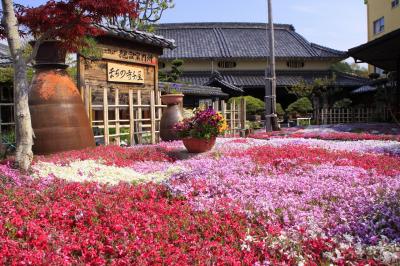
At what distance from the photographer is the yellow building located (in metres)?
35.2

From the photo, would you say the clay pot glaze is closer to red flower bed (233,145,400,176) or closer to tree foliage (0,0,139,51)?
red flower bed (233,145,400,176)

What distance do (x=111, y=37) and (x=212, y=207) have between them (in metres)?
7.97

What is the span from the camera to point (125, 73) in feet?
40.2

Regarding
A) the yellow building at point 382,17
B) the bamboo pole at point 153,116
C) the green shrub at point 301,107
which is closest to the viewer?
the bamboo pole at point 153,116

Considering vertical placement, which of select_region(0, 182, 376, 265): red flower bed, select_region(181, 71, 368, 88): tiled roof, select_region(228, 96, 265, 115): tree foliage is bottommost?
select_region(0, 182, 376, 265): red flower bed

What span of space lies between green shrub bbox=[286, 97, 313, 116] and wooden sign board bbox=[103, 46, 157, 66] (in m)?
18.3

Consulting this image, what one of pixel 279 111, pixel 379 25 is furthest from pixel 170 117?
pixel 379 25

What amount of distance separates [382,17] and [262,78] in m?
Answer: 12.4

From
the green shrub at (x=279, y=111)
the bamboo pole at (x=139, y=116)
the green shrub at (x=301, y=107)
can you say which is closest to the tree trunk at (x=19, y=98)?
the bamboo pole at (x=139, y=116)

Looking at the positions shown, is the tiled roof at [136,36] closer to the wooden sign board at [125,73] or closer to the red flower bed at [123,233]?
the wooden sign board at [125,73]

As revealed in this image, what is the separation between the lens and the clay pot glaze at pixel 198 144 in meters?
8.97

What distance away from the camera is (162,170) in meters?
7.37

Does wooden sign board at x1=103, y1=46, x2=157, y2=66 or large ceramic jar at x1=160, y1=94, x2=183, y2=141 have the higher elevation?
wooden sign board at x1=103, y1=46, x2=157, y2=66

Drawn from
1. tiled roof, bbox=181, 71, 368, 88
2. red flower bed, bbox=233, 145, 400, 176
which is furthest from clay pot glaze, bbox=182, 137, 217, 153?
tiled roof, bbox=181, 71, 368, 88
